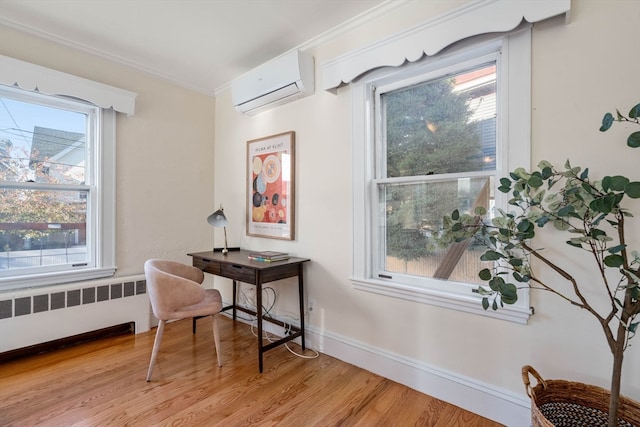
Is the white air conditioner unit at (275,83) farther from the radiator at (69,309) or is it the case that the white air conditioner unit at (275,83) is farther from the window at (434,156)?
the radiator at (69,309)

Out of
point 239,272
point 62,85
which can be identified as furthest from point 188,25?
point 239,272

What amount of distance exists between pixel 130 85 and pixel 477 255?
320 cm

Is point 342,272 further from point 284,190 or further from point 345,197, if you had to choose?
point 284,190

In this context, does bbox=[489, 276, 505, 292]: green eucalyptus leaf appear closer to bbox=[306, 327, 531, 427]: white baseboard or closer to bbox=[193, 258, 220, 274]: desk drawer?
bbox=[306, 327, 531, 427]: white baseboard

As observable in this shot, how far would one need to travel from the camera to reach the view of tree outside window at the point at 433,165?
1.78m

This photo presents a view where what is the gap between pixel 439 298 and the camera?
183 cm

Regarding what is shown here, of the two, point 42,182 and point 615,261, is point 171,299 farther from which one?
point 615,261

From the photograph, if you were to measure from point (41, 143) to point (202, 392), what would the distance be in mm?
2307

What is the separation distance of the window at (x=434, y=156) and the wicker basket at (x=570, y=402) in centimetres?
32

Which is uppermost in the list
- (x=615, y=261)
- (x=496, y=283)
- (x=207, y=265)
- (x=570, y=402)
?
(x=615, y=261)

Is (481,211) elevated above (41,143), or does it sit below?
below

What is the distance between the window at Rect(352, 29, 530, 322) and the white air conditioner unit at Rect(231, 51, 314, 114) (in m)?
0.49

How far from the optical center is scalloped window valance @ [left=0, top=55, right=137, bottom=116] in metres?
2.17

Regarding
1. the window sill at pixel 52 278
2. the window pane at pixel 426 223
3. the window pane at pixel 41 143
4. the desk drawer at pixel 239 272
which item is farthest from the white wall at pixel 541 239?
the window pane at pixel 41 143
